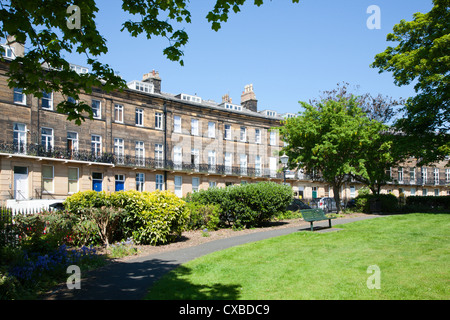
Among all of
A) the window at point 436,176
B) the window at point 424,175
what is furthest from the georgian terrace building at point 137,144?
the window at point 436,176

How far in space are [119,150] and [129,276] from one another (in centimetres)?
2892

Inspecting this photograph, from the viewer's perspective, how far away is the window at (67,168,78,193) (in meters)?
31.7

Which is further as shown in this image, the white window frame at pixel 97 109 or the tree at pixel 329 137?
the white window frame at pixel 97 109

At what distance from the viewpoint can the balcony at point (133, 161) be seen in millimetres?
29047

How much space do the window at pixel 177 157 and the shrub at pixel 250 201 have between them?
22117 mm

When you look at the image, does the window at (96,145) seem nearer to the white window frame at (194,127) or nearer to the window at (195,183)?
the white window frame at (194,127)

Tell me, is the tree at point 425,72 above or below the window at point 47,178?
above

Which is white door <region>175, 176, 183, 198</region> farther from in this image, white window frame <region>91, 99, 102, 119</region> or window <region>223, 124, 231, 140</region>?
white window frame <region>91, 99, 102, 119</region>

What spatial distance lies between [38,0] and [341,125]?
20.8 metres

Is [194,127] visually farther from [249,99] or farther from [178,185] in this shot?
[249,99]
